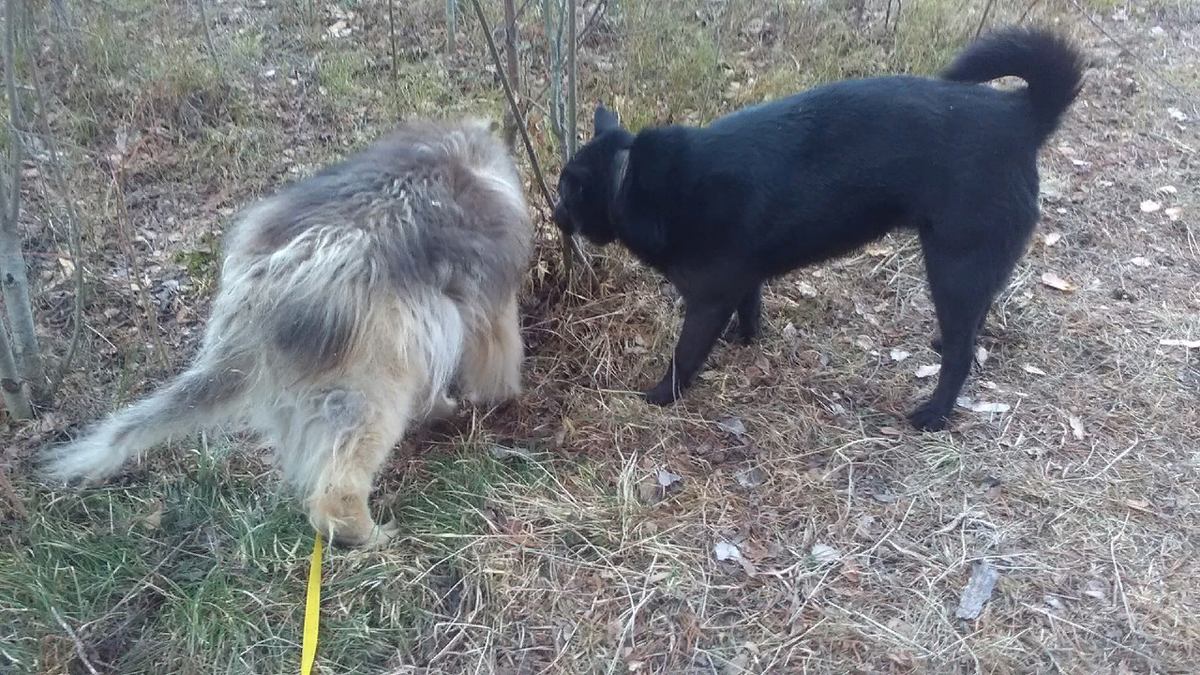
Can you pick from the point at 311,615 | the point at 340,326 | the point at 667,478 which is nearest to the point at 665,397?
the point at 667,478

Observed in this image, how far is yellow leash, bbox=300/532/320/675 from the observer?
2.33 m

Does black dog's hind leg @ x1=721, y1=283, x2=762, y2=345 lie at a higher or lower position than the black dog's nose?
lower

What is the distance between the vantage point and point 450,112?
466 centimetres

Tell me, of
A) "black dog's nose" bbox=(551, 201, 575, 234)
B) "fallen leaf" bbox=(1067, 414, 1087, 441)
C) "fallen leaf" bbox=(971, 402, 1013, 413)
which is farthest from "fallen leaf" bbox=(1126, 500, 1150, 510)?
"black dog's nose" bbox=(551, 201, 575, 234)

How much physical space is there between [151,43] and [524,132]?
3286 millimetres

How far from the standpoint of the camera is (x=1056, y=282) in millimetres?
3807

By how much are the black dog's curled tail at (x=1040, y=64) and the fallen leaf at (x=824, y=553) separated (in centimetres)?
153

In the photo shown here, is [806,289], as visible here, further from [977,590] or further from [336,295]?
[336,295]

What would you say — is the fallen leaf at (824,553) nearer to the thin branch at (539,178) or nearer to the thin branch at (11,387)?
the thin branch at (539,178)

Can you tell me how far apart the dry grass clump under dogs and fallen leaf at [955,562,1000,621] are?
0.03 metres

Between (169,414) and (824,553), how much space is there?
2063 mm

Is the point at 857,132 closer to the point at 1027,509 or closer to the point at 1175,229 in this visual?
the point at 1027,509

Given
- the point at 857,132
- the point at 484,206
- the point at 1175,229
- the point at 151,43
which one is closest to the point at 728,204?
the point at 857,132

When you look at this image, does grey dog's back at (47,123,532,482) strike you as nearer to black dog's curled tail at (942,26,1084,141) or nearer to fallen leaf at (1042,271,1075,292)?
black dog's curled tail at (942,26,1084,141)
